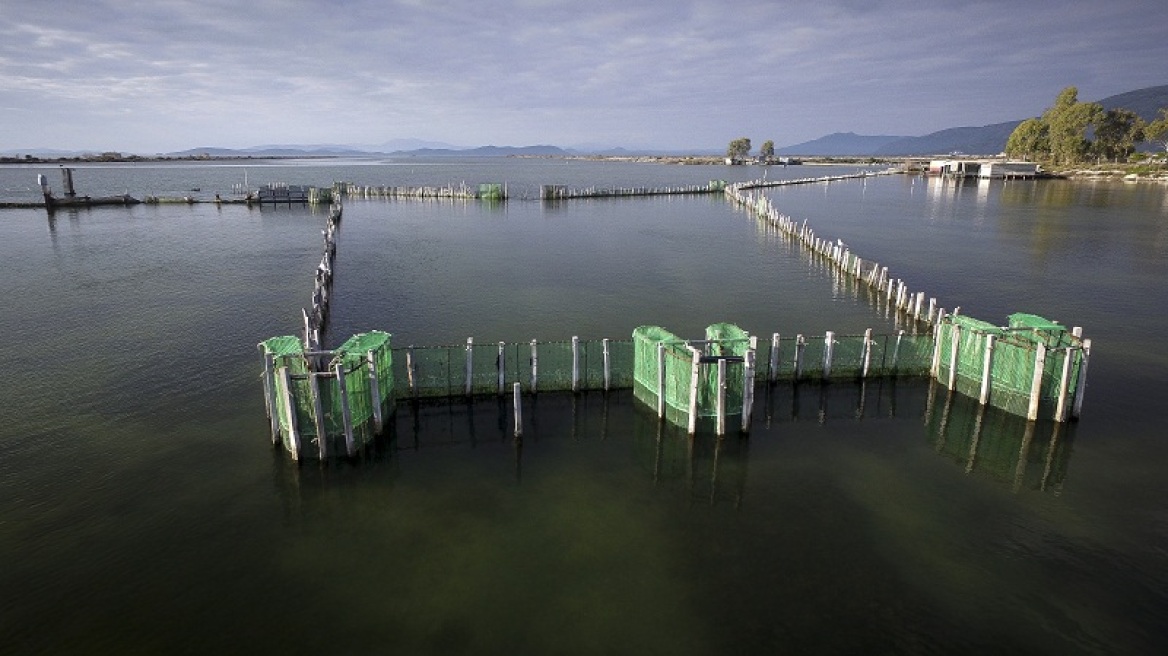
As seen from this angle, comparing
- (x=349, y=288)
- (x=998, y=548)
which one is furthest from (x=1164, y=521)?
(x=349, y=288)

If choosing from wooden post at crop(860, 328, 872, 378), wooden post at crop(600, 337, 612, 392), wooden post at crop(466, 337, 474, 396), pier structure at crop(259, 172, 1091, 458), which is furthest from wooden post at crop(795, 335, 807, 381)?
wooden post at crop(466, 337, 474, 396)

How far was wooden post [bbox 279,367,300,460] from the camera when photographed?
704 inches

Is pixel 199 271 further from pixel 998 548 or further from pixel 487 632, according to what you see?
pixel 998 548

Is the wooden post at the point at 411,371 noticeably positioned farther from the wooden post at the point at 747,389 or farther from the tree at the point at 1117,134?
the tree at the point at 1117,134

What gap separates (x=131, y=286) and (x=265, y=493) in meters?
30.4

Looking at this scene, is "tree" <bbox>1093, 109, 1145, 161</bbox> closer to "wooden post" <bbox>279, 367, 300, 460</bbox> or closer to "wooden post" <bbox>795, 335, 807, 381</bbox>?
"wooden post" <bbox>795, 335, 807, 381</bbox>

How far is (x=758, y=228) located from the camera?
223 ft

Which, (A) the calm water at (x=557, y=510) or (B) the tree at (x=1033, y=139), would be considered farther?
(B) the tree at (x=1033, y=139)

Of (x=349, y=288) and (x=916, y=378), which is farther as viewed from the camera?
(x=349, y=288)

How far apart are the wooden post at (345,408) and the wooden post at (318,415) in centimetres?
56

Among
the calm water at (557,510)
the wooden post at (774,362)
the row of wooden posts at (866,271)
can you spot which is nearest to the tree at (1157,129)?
Result: the row of wooden posts at (866,271)

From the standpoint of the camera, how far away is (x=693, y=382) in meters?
Answer: 20.1

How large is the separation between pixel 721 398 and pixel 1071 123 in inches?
6478

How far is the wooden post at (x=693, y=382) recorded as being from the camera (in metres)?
19.8
